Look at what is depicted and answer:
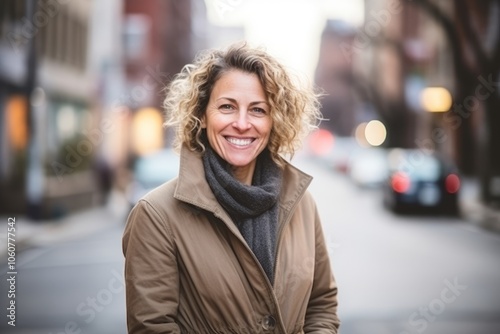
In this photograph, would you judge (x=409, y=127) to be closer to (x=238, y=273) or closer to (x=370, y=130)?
(x=370, y=130)

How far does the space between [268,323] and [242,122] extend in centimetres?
81

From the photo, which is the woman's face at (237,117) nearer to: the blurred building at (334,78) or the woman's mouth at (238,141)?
the woman's mouth at (238,141)

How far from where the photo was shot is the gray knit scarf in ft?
8.61

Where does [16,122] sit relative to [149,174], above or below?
above

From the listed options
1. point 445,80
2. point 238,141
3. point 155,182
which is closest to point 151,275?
point 238,141

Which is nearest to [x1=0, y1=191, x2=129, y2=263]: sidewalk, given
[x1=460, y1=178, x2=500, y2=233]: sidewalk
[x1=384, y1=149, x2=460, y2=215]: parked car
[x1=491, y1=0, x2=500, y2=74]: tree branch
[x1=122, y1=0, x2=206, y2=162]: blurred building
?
[x1=384, y1=149, x2=460, y2=215]: parked car

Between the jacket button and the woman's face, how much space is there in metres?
0.64

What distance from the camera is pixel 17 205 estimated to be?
65.0 feet

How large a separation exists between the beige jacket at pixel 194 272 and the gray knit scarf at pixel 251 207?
4 centimetres

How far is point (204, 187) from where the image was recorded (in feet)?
8.57

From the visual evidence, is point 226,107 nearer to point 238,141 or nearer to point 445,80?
point 238,141

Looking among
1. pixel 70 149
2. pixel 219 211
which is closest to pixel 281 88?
pixel 219 211

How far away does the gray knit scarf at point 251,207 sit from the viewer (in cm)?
262

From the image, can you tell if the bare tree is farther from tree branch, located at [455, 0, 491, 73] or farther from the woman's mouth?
the woman's mouth
